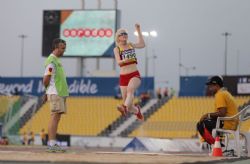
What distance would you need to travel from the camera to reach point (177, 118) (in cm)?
3503

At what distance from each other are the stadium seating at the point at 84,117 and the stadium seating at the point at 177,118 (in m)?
2.55

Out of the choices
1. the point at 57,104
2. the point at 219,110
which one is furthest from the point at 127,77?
the point at 219,110

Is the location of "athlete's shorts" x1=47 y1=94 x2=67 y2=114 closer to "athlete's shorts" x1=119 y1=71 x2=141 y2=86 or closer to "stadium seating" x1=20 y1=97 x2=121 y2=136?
"athlete's shorts" x1=119 y1=71 x2=141 y2=86

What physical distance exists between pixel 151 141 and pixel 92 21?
19.9 metres

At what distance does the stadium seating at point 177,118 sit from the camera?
34031 millimetres

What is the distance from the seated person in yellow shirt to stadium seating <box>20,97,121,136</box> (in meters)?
25.6

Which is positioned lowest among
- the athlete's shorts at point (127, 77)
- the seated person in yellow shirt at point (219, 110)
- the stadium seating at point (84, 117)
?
the stadium seating at point (84, 117)

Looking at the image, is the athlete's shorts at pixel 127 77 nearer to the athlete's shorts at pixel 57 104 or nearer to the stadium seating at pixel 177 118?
the athlete's shorts at pixel 57 104

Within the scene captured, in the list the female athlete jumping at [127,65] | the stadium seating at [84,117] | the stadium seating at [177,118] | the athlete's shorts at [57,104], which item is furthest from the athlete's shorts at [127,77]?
the stadium seating at [84,117]

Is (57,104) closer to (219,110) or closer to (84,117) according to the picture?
(219,110)

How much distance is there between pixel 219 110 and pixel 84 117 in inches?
1067

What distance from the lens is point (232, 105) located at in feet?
34.5

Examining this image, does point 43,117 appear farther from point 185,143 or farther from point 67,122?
point 185,143

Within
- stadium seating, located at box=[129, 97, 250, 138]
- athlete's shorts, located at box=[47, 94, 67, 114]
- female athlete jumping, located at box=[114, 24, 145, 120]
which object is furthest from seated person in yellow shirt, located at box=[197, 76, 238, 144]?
stadium seating, located at box=[129, 97, 250, 138]
